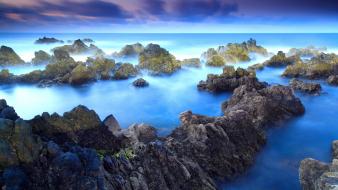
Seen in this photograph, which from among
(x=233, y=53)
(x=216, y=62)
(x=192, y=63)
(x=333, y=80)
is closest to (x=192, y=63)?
(x=192, y=63)

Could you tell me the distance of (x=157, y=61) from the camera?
44.6 metres

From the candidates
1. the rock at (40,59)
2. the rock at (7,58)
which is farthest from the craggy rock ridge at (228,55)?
the rock at (7,58)

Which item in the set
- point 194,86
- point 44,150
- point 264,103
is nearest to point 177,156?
point 44,150

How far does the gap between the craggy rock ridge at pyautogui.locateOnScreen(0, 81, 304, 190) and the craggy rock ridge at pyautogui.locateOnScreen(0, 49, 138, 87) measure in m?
20.7

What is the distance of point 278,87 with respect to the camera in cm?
2373

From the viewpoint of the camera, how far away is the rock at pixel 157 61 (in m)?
43.7

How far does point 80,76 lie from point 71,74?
1.21 meters

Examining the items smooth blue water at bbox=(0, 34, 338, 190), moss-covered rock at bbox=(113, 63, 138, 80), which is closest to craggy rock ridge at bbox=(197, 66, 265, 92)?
smooth blue water at bbox=(0, 34, 338, 190)

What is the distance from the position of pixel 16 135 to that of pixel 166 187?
5372 millimetres

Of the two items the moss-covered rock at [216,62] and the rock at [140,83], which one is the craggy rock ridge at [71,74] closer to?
the rock at [140,83]

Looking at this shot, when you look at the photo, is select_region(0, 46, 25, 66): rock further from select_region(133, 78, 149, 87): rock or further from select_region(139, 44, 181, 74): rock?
select_region(133, 78, 149, 87): rock

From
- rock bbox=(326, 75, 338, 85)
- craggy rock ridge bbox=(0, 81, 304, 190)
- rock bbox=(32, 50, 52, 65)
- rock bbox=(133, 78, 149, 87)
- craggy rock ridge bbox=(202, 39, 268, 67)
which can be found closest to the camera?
craggy rock ridge bbox=(0, 81, 304, 190)

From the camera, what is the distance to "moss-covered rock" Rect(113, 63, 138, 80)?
39344 millimetres

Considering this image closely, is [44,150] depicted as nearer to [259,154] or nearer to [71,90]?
[259,154]
